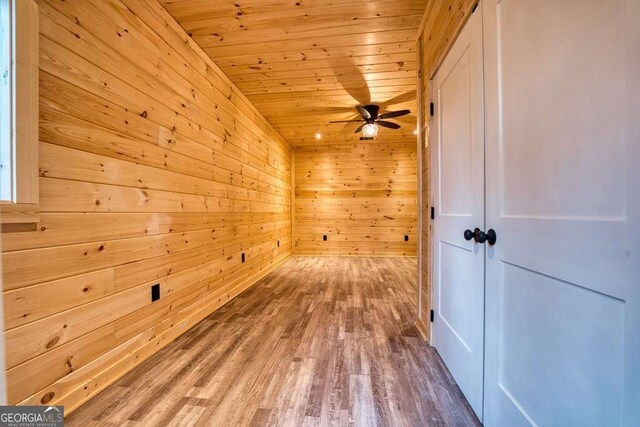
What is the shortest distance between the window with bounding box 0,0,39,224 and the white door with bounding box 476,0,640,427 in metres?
2.02

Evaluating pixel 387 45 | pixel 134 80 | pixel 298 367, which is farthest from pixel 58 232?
pixel 387 45

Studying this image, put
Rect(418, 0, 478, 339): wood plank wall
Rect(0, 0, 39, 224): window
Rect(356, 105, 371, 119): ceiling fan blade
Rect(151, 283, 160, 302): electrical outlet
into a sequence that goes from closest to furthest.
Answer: Rect(0, 0, 39, 224): window → Rect(418, 0, 478, 339): wood plank wall → Rect(151, 283, 160, 302): electrical outlet → Rect(356, 105, 371, 119): ceiling fan blade

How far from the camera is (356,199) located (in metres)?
6.20

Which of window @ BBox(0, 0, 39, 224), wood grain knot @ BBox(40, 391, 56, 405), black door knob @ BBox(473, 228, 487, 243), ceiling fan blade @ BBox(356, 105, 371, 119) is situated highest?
ceiling fan blade @ BBox(356, 105, 371, 119)

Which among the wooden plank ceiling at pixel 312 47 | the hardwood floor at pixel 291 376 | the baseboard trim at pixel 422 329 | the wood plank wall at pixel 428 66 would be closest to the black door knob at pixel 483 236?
the wood plank wall at pixel 428 66

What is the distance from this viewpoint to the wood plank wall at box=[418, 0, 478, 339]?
165 centimetres

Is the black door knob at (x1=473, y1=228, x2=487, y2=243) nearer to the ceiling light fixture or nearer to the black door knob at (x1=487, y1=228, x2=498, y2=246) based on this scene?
the black door knob at (x1=487, y1=228, x2=498, y2=246)

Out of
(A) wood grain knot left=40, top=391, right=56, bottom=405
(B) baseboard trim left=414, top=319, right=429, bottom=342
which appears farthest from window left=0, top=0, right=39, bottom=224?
(B) baseboard trim left=414, top=319, right=429, bottom=342

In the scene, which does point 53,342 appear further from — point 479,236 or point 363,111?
point 363,111

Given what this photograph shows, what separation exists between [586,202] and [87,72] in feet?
7.41

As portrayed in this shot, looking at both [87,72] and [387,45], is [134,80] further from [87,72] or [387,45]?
[387,45]

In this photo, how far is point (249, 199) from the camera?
360 centimetres

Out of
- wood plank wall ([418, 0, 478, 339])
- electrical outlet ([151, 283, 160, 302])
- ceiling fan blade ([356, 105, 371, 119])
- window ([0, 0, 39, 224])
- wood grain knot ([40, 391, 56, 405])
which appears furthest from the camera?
ceiling fan blade ([356, 105, 371, 119])

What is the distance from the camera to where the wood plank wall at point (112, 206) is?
1.19m
